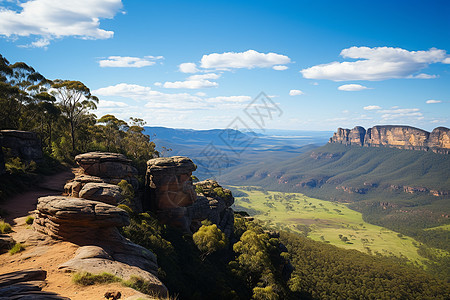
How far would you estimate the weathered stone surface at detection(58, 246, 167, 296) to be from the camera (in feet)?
41.4

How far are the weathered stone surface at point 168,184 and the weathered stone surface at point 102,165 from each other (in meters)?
5.31

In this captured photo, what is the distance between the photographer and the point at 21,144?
31.7m

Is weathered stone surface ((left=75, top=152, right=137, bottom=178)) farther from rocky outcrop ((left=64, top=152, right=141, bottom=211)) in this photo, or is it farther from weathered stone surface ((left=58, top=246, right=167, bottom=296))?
weathered stone surface ((left=58, top=246, right=167, bottom=296))

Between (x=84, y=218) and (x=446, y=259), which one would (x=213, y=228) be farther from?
(x=446, y=259)

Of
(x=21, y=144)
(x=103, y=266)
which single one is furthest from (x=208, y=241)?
(x=21, y=144)

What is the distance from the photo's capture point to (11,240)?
15477 mm

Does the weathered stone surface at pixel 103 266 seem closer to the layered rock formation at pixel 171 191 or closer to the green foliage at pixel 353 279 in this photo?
the layered rock formation at pixel 171 191

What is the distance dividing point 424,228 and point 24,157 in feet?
729

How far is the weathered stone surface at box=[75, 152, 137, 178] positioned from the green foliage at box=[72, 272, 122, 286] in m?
17.6

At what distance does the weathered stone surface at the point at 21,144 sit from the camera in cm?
3093

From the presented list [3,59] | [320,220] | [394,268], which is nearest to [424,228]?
[320,220]

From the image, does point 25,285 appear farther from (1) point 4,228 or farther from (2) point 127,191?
(2) point 127,191

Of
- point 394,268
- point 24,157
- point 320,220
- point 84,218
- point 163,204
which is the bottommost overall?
point 320,220

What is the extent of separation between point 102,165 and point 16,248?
1402cm
